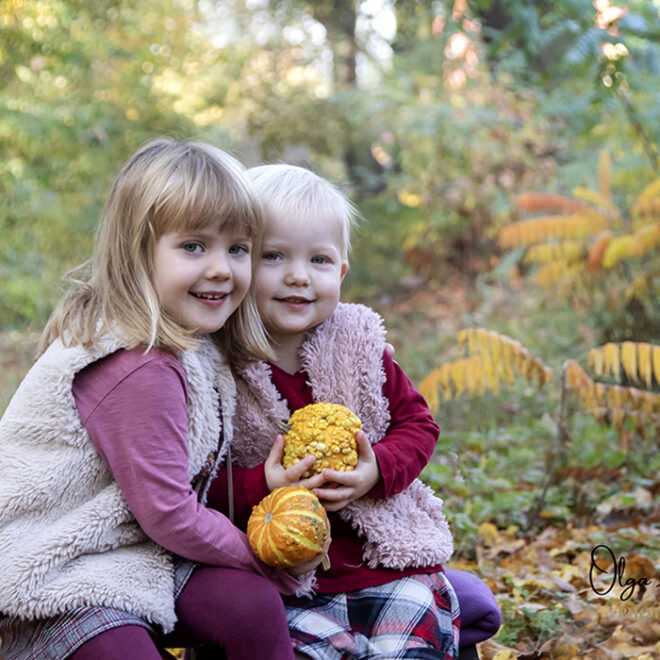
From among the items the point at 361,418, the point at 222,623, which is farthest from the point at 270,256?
the point at 222,623

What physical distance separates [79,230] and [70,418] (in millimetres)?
8635

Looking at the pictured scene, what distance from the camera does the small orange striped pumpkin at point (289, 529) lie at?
7.09 feet

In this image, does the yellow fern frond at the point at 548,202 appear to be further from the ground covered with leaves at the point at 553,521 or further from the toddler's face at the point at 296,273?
the toddler's face at the point at 296,273

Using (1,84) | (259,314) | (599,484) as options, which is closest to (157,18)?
(1,84)

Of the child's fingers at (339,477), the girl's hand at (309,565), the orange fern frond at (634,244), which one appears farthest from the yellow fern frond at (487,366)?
the orange fern frond at (634,244)

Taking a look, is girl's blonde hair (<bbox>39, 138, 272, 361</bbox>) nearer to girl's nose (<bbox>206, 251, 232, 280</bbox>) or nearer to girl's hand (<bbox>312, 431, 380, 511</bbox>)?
girl's nose (<bbox>206, 251, 232, 280</bbox>)

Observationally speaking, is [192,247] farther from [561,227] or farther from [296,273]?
[561,227]

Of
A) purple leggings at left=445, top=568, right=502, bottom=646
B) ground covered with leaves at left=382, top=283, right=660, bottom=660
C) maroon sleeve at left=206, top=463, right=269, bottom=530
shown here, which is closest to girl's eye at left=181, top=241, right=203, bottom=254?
maroon sleeve at left=206, top=463, right=269, bottom=530

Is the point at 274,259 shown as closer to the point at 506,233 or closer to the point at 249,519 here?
the point at 249,519

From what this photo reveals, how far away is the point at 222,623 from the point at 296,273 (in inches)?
41.8

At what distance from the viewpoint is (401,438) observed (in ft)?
8.60

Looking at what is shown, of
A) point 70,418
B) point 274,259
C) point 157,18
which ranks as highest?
point 157,18

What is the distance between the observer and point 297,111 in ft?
40.8

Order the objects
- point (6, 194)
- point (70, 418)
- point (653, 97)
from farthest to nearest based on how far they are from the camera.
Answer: point (6, 194) < point (653, 97) < point (70, 418)
